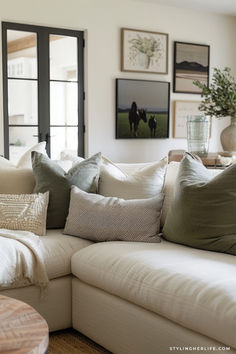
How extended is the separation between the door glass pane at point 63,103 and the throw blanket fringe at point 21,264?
3572mm

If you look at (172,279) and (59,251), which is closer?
(172,279)

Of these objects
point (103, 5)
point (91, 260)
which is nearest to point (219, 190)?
point (91, 260)

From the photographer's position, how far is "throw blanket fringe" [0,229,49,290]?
2.46m

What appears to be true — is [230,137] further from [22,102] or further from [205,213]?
[22,102]

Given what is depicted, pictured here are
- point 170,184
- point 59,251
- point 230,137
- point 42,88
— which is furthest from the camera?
point 42,88

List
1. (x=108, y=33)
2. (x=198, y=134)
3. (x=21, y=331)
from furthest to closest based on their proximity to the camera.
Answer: (x=108, y=33), (x=198, y=134), (x=21, y=331)

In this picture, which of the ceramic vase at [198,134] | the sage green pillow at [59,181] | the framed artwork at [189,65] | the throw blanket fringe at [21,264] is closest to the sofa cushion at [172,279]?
the throw blanket fringe at [21,264]

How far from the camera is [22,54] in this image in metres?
5.74

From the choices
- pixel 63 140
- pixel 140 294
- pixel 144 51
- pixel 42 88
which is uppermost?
Result: pixel 144 51

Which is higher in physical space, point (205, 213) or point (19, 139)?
point (19, 139)

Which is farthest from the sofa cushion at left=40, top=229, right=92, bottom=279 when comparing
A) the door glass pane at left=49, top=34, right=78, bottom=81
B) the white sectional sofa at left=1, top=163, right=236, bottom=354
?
the door glass pane at left=49, top=34, right=78, bottom=81

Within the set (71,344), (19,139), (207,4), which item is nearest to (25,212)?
(71,344)

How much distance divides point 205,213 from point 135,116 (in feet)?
13.4

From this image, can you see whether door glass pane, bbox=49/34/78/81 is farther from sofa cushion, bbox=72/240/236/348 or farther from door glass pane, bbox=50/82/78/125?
sofa cushion, bbox=72/240/236/348
